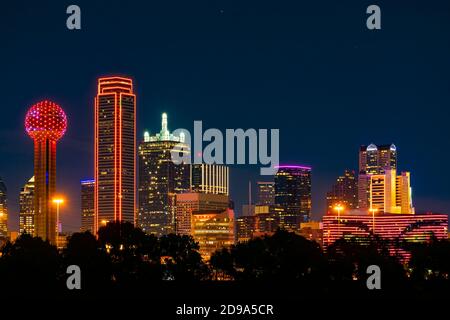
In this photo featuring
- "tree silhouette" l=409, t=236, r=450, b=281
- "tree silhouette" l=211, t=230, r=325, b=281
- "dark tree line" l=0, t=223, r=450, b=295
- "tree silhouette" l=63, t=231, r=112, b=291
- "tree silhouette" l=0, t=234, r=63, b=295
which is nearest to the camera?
"tree silhouette" l=0, t=234, r=63, b=295

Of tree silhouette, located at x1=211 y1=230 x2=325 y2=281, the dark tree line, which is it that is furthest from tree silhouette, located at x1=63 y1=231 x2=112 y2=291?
tree silhouette, located at x1=211 y1=230 x2=325 y2=281

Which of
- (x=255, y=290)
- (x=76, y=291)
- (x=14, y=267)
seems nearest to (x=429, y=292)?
(x=255, y=290)

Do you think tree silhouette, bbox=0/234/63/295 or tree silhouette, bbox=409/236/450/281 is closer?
tree silhouette, bbox=0/234/63/295

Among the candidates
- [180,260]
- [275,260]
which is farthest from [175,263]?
[275,260]

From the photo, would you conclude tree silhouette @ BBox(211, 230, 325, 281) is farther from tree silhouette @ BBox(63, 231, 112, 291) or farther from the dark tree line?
tree silhouette @ BBox(63, 231, 112, 291)

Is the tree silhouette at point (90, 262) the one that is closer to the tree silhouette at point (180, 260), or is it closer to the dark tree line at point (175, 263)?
the dark tree line at point (175, 263)

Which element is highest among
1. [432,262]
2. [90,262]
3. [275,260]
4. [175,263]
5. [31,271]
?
[90,262]

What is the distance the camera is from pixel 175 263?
14800cm

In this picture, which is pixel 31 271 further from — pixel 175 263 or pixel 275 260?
pixel 275 260

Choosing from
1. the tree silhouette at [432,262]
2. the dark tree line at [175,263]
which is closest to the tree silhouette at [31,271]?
the dark tree line at [175,263]

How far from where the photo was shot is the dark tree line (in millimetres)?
122438

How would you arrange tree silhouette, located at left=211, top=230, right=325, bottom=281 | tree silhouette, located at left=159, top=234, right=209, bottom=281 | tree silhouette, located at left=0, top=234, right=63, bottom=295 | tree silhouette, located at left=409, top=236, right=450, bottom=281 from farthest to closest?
tree silhouette, located at left=159, top=234, right=209, bottom=281 → tree silhouette, located at left=409, top=236, right=450, bottom=281 → tree silhouette, located at left=211, top=230, right=325, bottom=281 → tree silhouette, located at left=0, top=234, right=63, bottom=295
